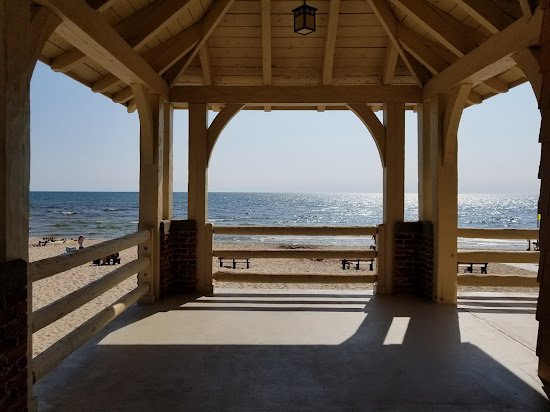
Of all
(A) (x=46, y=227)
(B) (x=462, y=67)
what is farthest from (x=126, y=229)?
(B) (x=462, y=67)

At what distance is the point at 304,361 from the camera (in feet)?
11.4

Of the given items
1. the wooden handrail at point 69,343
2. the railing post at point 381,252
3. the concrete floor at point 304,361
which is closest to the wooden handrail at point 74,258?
the wooden handrail at point 69,343

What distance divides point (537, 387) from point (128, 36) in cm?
483

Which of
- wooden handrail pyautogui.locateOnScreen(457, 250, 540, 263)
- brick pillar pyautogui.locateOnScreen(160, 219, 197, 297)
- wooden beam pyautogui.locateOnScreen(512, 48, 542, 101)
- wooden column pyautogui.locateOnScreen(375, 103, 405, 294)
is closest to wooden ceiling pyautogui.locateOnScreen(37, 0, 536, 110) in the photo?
wooden beam pyautogui.locateOnScreen(512, 48, 542, 101)

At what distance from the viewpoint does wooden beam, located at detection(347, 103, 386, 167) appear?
6.02 metres

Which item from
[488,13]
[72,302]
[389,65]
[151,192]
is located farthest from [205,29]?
[72,302]

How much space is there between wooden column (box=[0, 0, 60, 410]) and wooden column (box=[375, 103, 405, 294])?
4674mm

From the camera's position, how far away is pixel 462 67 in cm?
472

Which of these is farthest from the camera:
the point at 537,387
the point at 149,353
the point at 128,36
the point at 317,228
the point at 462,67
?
the point at 317,228

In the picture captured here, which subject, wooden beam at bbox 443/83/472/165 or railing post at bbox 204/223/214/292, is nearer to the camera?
wooden beam at bbox 443/83/472/165

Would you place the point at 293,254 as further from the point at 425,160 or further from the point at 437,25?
the point at 437,25

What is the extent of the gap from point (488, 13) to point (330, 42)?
6.53 feet

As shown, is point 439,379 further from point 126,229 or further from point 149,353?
point 126,229

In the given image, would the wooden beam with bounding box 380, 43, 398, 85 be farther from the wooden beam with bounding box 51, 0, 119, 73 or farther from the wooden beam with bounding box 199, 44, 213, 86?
the wooden beam with bounding box 51, 0, 119, 73
